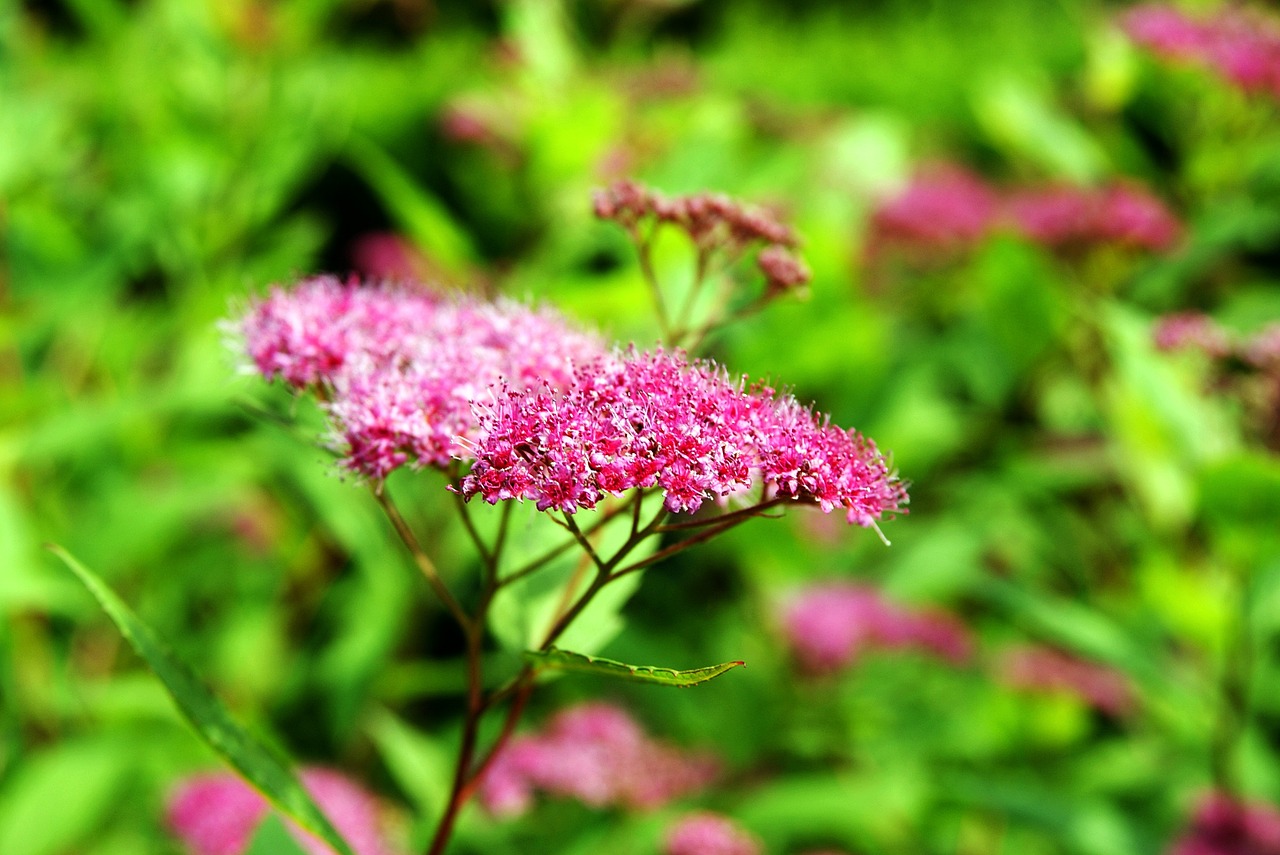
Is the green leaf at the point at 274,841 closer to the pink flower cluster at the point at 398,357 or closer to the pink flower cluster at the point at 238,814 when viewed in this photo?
the pink flower cluster at the point at 238,814

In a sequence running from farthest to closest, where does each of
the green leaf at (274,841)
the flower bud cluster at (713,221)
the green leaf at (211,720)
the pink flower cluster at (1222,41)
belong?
1. the pink flower cluster at (1222,41)
2. the flower bud cluster at (713,221)
3. the green leaf at (274,841)
4. the green leaf at (211,720)

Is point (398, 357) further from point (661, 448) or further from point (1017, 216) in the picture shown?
point (1017, 216)

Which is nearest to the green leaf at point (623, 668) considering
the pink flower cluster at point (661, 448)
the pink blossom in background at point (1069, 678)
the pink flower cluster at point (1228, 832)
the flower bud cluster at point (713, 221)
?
the pink flower cluster at point (661, 448)

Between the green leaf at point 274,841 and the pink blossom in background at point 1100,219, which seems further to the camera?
the pink blossom in background at point 1100,219

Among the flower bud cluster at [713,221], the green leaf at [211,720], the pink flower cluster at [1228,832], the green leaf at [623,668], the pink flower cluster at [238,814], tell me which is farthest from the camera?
the pink flower cluster at [1228,832]

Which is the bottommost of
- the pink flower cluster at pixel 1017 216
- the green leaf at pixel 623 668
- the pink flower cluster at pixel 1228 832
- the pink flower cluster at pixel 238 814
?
the green leaf at pixel 623 668

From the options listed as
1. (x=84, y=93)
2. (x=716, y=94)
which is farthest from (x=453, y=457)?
(x=84, y=93)

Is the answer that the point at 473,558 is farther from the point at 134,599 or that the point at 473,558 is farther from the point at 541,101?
the point at 541,101
